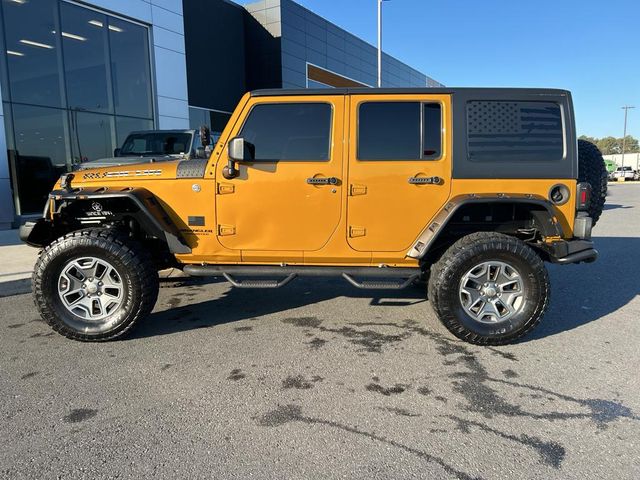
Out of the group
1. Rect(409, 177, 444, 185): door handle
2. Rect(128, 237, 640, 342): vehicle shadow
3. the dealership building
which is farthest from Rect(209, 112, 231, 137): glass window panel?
Rect(409, 177, 444, 185): door handle

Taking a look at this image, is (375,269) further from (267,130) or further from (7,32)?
(7,32)

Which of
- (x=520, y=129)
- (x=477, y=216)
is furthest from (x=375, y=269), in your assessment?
(x=520, y=129)

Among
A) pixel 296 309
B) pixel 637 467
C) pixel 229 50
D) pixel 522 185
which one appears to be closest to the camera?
pixel 637 467

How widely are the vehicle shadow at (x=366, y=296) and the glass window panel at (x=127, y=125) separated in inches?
359

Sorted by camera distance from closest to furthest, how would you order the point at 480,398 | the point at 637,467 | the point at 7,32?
the point at 637,467
the point at 480,398
the point at 7,32

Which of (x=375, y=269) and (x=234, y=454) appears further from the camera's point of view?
(x=375, y=269)

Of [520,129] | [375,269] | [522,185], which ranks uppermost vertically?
[520,129]

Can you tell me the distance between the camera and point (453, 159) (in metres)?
3.79

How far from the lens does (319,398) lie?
9.43 feet

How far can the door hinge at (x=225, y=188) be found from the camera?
3.89 m

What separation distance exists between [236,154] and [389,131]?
133 centimetres

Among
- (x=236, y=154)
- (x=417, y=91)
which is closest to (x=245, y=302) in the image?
(x=236, y=154)

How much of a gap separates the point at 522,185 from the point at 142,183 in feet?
Answer: 10.9

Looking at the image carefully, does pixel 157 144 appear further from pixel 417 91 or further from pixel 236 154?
pixel 417 91
